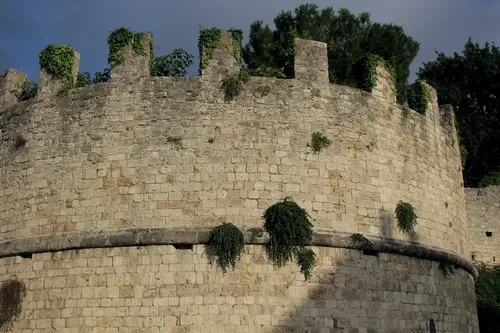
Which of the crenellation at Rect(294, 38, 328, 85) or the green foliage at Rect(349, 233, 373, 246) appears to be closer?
the green foliage at Rect(349, 233, 373, 246)

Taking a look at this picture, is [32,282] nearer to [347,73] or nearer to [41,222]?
[41,222]

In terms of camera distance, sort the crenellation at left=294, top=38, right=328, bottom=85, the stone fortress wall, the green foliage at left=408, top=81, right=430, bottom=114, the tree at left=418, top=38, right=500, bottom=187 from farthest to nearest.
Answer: the tree at left=418, top=38, right=500, bottom=187
the stone fortress wall
the green foliage at left=408, top=81, right=430, bottom=114
the crenellation at left=294, top=38, right=328, bottom=85

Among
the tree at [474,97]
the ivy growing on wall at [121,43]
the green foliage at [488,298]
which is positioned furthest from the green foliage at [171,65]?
the tree at [474,97]

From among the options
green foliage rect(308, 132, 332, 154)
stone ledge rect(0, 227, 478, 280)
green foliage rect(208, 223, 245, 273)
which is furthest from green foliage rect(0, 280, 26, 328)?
green foliage rect(308, 132, 332, 154)

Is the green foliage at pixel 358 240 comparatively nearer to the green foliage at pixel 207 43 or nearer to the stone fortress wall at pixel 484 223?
the green foliage at pixel 207 43

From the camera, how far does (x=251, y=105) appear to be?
11.2 meters

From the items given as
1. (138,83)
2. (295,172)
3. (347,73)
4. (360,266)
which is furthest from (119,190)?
(347,73)

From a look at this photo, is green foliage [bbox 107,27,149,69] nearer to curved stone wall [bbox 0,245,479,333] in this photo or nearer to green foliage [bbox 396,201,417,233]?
curved stone wall [bbox 0,245,479,333]

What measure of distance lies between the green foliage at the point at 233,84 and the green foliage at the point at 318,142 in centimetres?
147

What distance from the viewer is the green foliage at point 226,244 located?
10031 millimetres

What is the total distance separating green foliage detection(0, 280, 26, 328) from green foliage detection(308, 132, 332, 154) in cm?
524

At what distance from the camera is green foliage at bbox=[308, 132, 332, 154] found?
36.4 ft

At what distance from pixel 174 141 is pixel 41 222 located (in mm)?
2581

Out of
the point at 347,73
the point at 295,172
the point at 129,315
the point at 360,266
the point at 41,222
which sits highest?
the point at 347,73
